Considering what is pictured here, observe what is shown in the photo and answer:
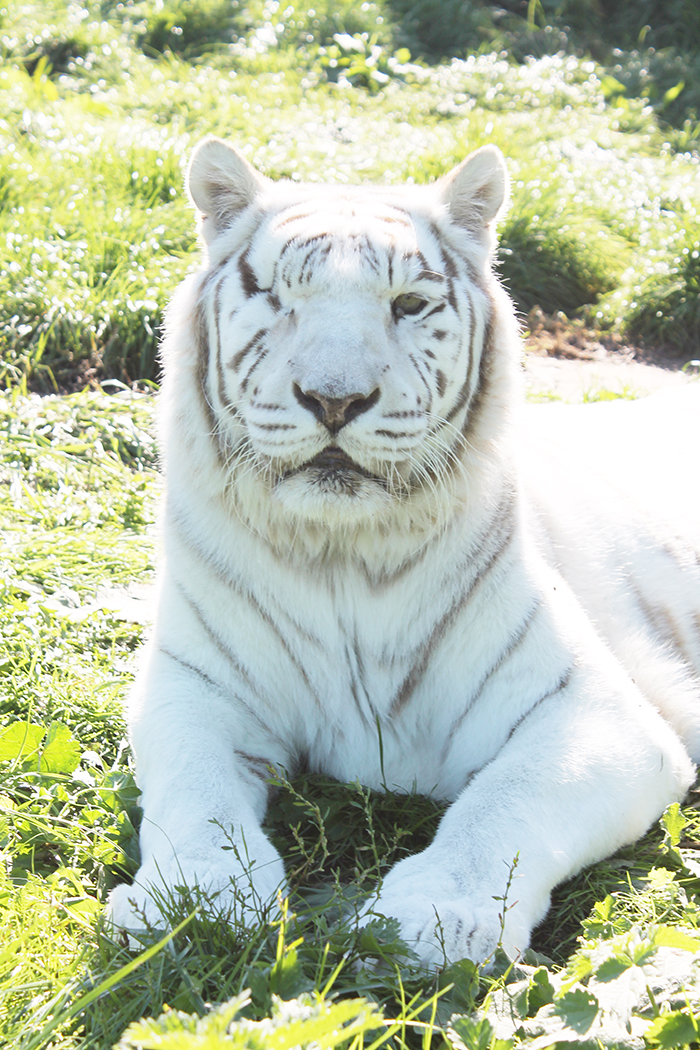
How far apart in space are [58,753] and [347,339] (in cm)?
111

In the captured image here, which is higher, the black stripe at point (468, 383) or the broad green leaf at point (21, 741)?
the black stripe at point (468, 383)

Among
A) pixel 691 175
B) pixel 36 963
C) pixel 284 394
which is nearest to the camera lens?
pixel 36 963

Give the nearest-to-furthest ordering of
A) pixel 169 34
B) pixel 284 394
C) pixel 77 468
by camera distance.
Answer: pixel 284 394, pixel 77 468, pixel 169 34

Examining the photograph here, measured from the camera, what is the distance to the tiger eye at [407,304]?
212 centimetres

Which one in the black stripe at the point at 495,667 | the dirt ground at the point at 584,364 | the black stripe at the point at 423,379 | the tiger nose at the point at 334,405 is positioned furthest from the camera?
the dirt ground at the point at 584,364

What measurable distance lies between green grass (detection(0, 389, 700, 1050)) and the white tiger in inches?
4.0

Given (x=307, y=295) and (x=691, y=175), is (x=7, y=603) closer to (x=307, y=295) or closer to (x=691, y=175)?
(x=307, y=295)

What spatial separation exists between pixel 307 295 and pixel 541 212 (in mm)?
4304

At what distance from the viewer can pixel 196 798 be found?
191 cm

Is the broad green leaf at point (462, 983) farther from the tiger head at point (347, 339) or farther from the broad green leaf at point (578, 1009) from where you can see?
the tiger head at point (347, 339)

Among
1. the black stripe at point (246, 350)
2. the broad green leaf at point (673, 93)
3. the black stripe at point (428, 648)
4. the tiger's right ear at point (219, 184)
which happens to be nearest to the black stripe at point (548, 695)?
the black stripe at point (428, 648)

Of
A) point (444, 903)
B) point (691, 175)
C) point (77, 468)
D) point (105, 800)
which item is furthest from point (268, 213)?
point (691, 175)

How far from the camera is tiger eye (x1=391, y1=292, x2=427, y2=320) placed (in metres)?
2.12

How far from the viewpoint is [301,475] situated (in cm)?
202
